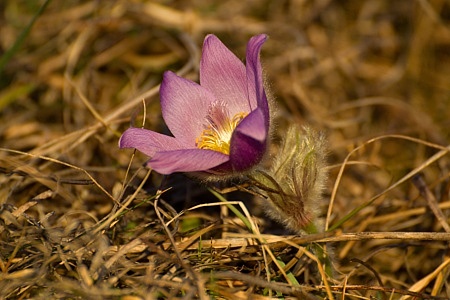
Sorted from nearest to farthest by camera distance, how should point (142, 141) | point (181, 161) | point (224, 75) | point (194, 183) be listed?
point (181, 161) < point (142, 141) < point (224, 75) < point (194, 183)

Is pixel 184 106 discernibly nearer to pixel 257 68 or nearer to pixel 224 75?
pixel 224 75

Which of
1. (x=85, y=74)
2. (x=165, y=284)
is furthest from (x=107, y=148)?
(x=165, y=284)

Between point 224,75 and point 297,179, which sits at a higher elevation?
point 224,75

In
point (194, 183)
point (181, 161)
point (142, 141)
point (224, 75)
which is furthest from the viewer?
point (194, 183)

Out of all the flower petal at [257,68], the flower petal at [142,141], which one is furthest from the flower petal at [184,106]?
the flower petal at [257,68]

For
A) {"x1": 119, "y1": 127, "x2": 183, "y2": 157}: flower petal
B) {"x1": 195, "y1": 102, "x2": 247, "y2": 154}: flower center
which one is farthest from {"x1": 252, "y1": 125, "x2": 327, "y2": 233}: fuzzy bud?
{"x1": 119, "y1": 127, "x2": 183, "y2": 157}: flower petal

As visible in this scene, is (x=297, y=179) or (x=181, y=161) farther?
(x=297, y=179)

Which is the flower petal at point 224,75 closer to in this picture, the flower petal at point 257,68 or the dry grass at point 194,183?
the flower petal at point 257,68

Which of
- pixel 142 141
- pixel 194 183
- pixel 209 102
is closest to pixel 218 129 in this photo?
pixel 209 102
